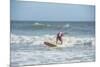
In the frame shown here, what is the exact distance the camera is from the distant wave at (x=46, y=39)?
1688 millimetres

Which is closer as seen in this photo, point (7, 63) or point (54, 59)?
point (7, 63)

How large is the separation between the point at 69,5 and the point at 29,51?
585 mm

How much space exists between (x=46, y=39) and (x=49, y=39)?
0.10ft

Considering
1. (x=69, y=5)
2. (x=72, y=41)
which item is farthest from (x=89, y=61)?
(x=69, y=5)

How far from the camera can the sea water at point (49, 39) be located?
169cm

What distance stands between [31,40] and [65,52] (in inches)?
13.8

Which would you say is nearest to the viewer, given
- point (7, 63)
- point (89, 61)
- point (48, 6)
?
point (7, 63)

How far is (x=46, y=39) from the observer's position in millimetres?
1782

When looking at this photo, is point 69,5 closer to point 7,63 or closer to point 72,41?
point 72,41

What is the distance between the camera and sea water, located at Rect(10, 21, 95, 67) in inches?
66.6

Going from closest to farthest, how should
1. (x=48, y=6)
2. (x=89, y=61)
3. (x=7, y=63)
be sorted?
(x=7, y=63)
(x=48, y=6)
(x=89, y=61)

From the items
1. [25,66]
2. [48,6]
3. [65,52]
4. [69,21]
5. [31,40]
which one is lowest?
[25,66]

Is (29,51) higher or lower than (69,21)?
lower

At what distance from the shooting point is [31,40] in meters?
1.74
